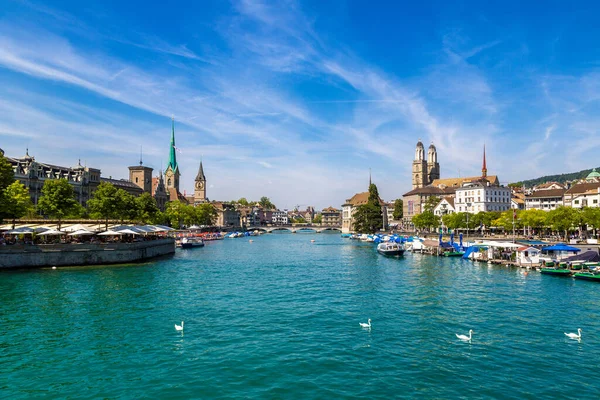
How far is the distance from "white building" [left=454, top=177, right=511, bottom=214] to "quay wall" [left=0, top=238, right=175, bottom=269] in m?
115

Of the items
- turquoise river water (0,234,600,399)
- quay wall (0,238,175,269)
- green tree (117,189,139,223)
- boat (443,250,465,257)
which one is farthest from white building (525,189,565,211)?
quay wall (0,238,175,269)

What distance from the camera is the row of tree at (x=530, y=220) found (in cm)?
8825

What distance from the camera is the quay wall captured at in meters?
50.7

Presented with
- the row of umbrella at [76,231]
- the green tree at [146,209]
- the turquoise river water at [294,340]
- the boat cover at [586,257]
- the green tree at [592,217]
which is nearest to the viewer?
the turquoise river water at [294,340]

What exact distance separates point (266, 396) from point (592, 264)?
4784 centimetres

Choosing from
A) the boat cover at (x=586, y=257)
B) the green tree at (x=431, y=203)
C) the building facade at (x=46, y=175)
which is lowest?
the boat cover at (x=586, y=257)

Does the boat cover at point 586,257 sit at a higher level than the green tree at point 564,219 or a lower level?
lower

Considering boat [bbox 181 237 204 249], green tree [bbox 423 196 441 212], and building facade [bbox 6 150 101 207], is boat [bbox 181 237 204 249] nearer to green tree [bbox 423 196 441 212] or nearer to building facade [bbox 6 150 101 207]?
building facade [bbox 6 150 101 207]

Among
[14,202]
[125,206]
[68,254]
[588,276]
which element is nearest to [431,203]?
[125,206]

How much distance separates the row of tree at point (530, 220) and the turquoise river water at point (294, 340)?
52675 mm

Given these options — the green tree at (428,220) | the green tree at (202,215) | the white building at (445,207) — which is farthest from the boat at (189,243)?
the white building at (445,207)

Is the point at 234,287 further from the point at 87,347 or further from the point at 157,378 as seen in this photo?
the point at 157,378

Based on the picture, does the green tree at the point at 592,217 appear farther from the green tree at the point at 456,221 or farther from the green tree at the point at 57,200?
the green tree at the point at 57,200

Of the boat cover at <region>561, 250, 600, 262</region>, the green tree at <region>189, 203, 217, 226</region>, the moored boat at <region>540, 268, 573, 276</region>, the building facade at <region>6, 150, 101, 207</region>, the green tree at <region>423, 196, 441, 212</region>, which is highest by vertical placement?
the building facade at <region>6, 150, 101, 207</region>
